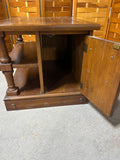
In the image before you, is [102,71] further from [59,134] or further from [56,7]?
[56,7]

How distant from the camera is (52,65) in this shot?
185cm

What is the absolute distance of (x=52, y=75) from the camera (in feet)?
5.15

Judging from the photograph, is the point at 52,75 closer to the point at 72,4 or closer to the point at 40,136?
the point at 40,136

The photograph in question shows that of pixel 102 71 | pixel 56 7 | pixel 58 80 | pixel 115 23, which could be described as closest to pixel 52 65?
pixel 58 80

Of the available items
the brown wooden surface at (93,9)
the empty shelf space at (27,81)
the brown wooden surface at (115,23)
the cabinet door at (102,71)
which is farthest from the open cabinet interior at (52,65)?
the brown wooden surface at (115,23)

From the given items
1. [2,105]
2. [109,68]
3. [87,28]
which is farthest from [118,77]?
[2,105]

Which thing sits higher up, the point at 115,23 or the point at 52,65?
the point at 115,23

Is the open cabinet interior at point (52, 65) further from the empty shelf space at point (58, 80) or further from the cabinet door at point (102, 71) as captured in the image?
the cabinet door at point (102, 71)

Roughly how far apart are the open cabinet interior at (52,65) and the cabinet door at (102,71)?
0.18 metres

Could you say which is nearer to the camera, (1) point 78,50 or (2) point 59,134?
(2) point 59,134

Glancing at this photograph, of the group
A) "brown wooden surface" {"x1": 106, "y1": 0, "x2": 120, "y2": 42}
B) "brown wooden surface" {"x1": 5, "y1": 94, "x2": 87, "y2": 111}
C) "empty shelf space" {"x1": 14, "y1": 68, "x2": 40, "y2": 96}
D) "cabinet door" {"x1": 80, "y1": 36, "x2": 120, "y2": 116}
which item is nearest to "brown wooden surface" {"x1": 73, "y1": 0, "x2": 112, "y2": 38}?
"brown wooden surface" {"x1": 106, "y1": 0, "x2": 120, "y2": 42}

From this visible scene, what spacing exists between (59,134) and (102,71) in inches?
25.2

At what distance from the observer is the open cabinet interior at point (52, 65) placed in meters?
1.24

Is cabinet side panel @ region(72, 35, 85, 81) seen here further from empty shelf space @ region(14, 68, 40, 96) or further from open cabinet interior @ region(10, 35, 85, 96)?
empty shelf space @ region(14, 68, 40, 96)
